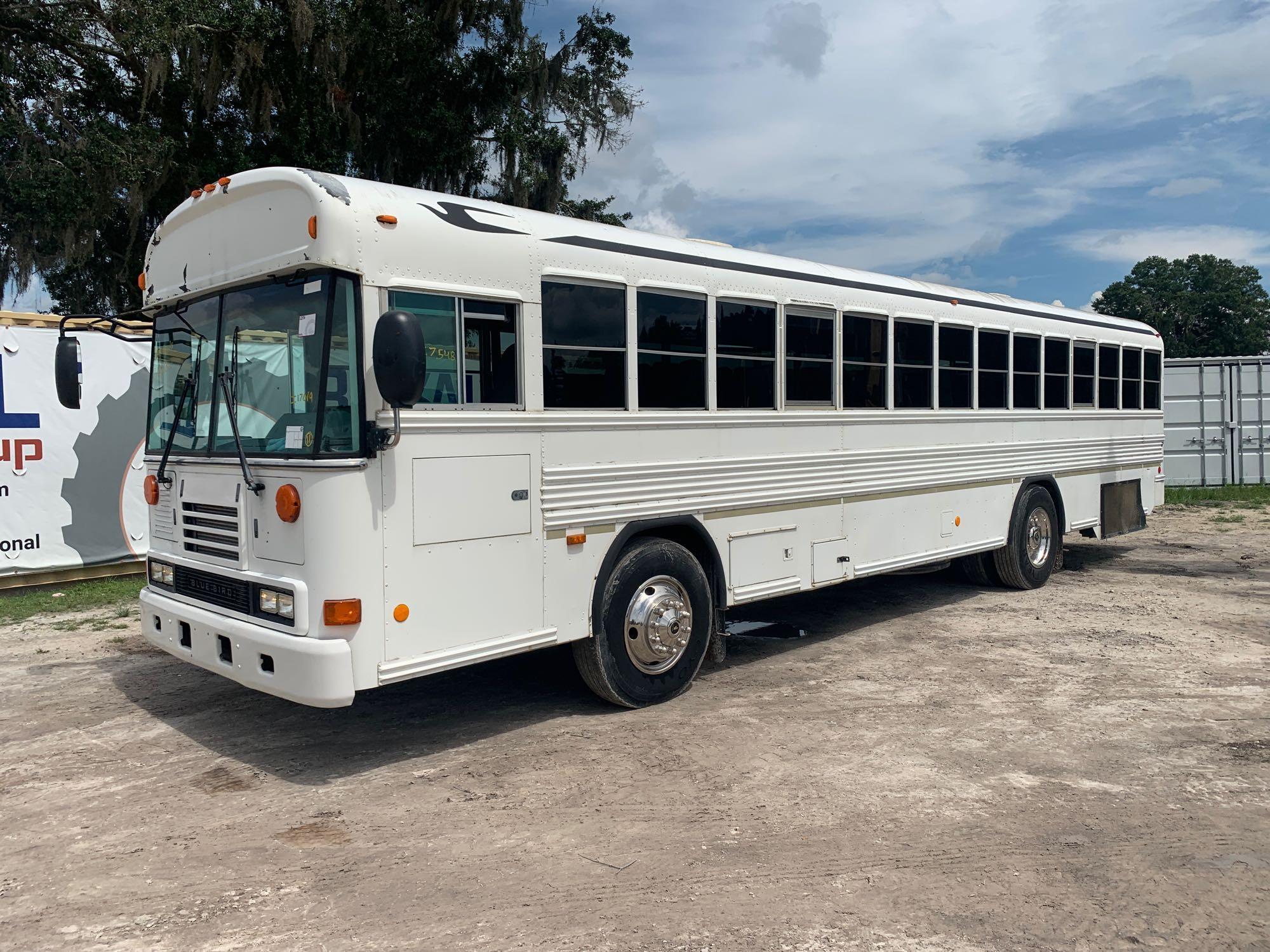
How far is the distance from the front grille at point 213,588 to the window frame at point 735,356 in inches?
119

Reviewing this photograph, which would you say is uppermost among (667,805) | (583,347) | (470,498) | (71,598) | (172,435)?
(583,347)

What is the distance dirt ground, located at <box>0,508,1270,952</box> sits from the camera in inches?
144

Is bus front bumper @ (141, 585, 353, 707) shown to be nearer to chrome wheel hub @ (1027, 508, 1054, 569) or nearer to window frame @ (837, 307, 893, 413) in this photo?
window frame @ (837, 307, 893, 413)

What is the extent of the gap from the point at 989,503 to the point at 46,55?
15000mm

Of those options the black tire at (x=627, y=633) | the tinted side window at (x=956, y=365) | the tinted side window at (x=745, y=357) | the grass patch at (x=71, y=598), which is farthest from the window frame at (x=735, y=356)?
the grass patch at (x=71, y=598)

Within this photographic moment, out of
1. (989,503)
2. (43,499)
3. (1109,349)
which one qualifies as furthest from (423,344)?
(1109,349)

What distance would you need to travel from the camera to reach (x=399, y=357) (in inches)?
174

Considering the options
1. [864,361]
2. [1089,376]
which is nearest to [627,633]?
[864,361]

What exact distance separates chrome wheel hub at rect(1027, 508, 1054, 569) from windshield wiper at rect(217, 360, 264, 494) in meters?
7.84

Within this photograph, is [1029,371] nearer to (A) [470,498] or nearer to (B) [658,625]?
(B) [658,625]

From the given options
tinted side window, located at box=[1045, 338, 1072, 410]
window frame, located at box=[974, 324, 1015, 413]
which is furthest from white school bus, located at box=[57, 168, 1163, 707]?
tinted side window, located at box=[1045, 338, 1072, 410]

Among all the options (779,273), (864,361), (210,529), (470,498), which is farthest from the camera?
(864,361)

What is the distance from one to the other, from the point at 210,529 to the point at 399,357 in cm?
180

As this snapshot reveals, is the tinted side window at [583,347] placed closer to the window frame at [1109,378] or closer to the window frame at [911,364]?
the window frame at [911,364]
